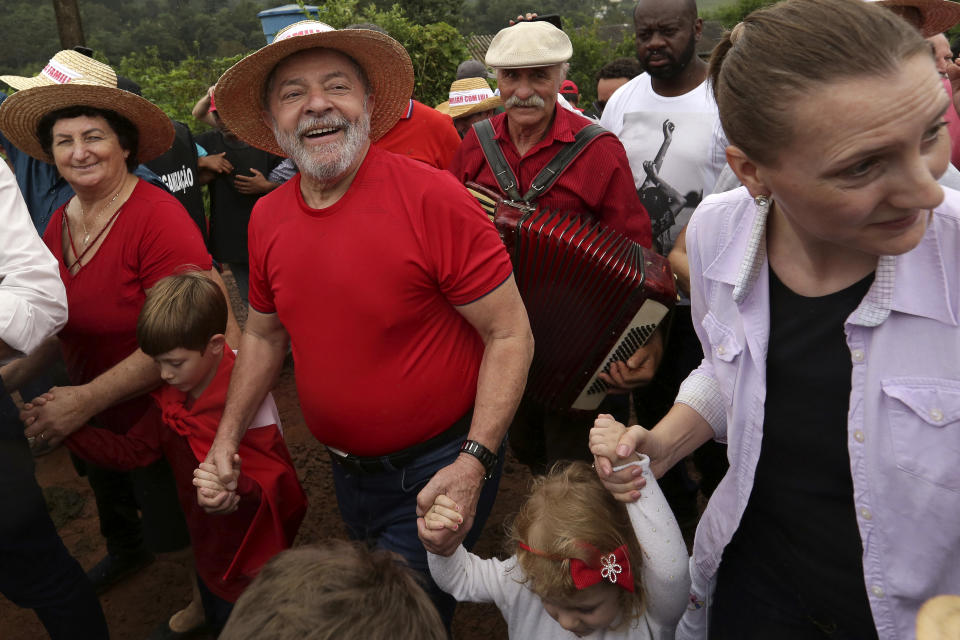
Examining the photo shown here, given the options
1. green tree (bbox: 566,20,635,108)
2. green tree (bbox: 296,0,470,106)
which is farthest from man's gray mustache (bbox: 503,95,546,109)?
green tree (bbox: 566,20,635,108)

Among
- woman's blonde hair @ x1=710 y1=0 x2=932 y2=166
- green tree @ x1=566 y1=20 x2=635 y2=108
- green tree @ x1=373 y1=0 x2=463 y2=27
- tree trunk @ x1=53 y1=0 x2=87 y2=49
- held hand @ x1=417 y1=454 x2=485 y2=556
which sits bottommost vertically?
green tree @ x1=566 y1=20 x2=635 y2=108

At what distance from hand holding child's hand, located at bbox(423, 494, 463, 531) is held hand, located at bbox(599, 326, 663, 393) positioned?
1.10 meters

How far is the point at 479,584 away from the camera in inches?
83.1

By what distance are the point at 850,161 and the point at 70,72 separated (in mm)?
2951

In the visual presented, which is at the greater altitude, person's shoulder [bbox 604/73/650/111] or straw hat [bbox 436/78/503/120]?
person's shoulder [bbox 604/73/650/111]

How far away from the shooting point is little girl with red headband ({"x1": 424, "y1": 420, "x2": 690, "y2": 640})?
1814 millimetres

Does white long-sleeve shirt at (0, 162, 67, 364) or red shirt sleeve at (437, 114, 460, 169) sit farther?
red shirt sleeve at (437, 114, 460, 169)

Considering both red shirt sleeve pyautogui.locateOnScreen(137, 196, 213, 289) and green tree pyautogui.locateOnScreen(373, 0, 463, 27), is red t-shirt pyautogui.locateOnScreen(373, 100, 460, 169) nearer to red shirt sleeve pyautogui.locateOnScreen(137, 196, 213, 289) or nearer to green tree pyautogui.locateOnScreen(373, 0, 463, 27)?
red shirt sleeve pyautogui.locateOnScreen(137, 196, 213, 289)

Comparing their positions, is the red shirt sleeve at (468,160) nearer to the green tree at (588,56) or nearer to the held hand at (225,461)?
the held hand at (225,461)

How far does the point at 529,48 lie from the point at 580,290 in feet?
4.18

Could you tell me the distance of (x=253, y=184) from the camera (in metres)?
5.22

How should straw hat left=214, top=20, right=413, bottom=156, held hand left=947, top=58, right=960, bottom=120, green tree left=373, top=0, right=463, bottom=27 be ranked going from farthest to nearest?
1. green tree left=373, top=0, right=463, bottom=27
2. held hand left=947, top=58, right=960, bottom=120
3. straw hat left=214, top=20, right=413, bottom=156

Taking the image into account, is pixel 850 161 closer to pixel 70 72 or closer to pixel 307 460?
pixel 70 72

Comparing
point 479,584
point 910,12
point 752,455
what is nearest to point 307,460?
point 479,584
